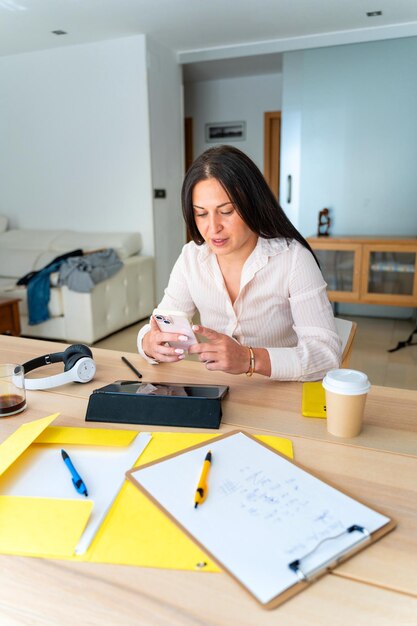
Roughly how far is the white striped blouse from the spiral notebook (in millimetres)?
399

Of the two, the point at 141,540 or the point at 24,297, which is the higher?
the point at 141,540

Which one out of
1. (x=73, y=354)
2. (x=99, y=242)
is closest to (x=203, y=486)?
(x=73, y=354)

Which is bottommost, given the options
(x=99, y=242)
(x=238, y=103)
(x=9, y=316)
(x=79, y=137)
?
(x=9, y=316)

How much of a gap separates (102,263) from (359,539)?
11.5 ft

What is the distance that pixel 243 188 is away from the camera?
1.27m

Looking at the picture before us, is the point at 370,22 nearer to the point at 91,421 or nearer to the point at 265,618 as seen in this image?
the point at 91,421

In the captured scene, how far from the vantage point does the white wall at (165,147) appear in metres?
4.46

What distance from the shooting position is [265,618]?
495 mm

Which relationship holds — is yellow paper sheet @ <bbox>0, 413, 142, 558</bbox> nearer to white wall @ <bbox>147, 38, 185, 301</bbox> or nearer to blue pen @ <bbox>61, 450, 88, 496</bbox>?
blue pen @ <bbox>61, 450, 88, 496</bbox>

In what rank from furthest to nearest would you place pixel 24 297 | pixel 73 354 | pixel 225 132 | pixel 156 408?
1. pixel 225 132
2. pixel 24 297
3. pixel 73 354
4. pixel 156 408

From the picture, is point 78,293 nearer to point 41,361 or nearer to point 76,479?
point 41,361

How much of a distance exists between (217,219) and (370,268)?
308 centimetres

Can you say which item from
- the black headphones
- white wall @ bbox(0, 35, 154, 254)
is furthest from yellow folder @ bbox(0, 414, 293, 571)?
white wall @ bbox(0, 35, 154, 254)

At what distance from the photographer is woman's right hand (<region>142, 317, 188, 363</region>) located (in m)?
1.11
